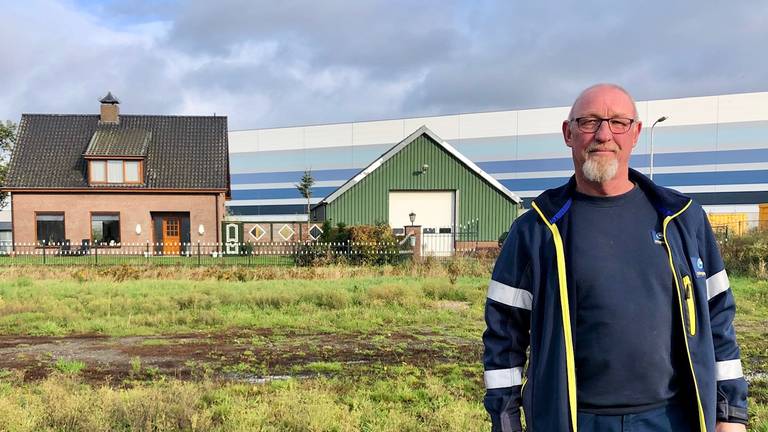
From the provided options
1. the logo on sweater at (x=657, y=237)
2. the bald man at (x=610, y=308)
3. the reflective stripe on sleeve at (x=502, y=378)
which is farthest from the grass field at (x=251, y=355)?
the logo on sweater at (x=657, y=237)

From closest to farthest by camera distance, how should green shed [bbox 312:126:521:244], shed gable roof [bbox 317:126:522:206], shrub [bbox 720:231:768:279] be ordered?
1. shrub [bbox 720:231:768:279]
2. shed gable roof [bbox 317:126:522:206]
3. green shed [bbox 312:126:521:244]

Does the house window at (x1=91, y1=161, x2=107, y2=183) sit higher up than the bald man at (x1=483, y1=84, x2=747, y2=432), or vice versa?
the house window at (x1=91, y1=161, x2=107, y2=183)

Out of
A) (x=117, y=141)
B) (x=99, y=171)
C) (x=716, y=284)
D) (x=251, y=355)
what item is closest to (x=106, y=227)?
Result: (x=99, y=171)

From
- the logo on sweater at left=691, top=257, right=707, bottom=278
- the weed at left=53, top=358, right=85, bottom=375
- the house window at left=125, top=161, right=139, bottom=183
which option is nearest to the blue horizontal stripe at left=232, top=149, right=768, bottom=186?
the house window at left=125, top=161, right=139, bottom=183

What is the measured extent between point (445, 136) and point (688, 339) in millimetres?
49682

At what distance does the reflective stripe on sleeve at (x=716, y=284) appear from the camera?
2178 millimetres

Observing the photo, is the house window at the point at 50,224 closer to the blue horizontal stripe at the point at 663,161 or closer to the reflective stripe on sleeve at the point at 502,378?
the reflective stripe on sleeve at the point at 502,378

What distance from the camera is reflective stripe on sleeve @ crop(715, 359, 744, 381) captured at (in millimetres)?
2152

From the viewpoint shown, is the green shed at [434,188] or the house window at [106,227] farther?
the house window at [106,227]

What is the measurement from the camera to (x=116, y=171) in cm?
2667

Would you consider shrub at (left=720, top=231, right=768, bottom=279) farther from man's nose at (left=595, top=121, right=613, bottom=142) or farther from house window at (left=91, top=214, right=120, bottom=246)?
house window at (left=91, top=214, right=120, bottom=246)

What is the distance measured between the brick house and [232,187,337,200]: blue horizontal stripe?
25783mm

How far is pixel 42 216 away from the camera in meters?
26.3

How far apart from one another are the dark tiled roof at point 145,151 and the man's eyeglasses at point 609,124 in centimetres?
2610
